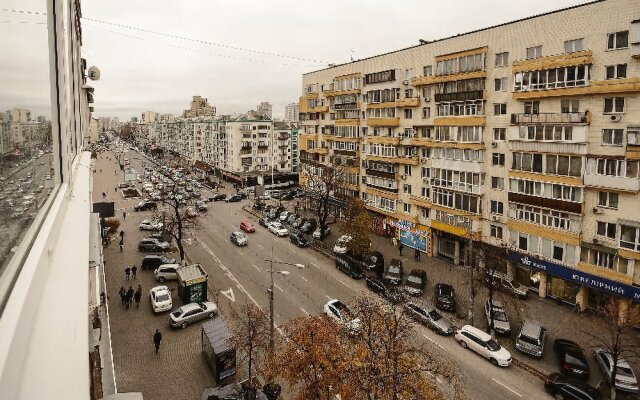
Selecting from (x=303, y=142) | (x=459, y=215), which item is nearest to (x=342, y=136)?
(x=303, y=142)

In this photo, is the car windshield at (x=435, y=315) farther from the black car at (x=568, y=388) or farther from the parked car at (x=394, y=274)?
the black car at (x=568, y=388)

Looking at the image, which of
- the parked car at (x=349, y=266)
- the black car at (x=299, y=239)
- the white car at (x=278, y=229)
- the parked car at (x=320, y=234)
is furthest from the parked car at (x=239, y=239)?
the parked car at (x=349, y=266)

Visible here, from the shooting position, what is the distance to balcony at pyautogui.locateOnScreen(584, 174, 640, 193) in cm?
2388

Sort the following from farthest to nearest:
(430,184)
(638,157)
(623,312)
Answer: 1. (430,184)
2. (638,157)
3. (623,312)

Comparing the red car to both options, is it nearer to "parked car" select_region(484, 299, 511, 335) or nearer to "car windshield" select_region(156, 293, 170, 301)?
"car windshield" select_region(156, 293, 170, 301)

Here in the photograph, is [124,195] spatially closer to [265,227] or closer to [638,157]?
[265,227]

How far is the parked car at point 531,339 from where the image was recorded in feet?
74.7

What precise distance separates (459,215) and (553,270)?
27.8ft

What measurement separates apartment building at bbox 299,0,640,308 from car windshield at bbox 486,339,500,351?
725 centimetres

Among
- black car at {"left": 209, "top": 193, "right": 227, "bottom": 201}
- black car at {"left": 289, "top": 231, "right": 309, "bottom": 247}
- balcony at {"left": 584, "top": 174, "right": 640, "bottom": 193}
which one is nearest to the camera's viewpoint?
balcony at {"left": 584, "top": 174, "right": 640, "bottom": 193}

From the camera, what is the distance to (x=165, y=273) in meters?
32.5

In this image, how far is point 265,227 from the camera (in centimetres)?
5000

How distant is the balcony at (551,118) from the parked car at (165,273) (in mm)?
27108

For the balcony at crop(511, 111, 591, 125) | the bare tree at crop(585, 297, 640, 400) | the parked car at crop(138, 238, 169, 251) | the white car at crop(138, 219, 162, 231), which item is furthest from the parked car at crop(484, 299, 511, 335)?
the white car at crop(138, 219, 162, 231)
